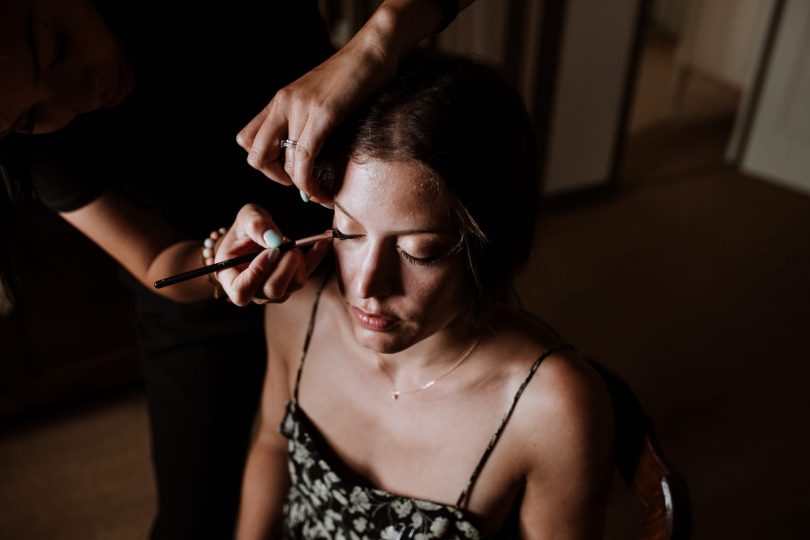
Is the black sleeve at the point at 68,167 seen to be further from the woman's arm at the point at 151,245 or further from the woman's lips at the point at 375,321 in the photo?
the woman's lips at the point at 375,321

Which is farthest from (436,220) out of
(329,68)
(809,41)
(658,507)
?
(809,41)

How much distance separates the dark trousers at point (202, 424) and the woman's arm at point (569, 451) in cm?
61

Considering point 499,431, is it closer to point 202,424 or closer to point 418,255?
point 418,255

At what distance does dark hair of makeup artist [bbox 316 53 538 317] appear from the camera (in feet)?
2.84

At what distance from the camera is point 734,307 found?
300cm

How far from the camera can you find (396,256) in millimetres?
925

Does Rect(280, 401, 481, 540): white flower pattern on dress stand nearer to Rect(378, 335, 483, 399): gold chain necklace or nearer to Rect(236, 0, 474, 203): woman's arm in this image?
Rect(378, 335, 483, 399): gold chain necklace

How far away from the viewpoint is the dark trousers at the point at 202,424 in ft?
4.33

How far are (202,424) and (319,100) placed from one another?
778mm

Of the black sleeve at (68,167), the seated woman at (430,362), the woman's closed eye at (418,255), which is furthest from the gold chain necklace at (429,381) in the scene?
the black sleeve at (68,167)

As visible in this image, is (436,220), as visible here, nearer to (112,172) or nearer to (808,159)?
(112,172)

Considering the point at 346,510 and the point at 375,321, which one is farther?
the point at 346,510

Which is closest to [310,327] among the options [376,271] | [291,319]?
[291,319]

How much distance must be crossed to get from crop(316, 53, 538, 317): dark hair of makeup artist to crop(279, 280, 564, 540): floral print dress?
252 millimetres
